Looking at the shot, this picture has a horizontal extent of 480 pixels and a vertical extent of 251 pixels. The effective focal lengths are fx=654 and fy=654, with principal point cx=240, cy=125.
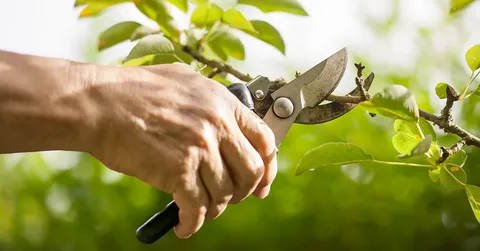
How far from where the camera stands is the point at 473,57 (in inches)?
27.3

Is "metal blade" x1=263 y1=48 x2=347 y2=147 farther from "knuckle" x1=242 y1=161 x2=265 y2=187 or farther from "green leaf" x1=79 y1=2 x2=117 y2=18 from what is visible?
"green leaf" x1=79 y1=2 x2=117 y2=18

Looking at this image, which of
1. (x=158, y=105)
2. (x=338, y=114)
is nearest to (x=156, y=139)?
(x=158, y=105)

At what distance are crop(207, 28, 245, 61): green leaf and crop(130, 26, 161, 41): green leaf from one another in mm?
75

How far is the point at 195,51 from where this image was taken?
854mm

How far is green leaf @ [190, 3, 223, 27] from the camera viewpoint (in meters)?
0.84

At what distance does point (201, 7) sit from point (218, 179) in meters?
0.30

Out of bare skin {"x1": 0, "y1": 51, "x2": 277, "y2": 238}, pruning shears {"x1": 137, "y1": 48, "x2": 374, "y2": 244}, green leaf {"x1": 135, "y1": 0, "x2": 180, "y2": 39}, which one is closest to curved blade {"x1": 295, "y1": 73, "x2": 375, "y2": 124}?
pruning shears {"x1": 137, "y1": 48, "x2": 374, "y2": 244}

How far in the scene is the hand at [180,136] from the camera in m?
0.59

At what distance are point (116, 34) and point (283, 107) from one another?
279mm

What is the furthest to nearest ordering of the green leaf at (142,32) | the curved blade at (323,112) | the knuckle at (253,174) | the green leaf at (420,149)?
1. the green leaf at (142,32)
2. the curved blade at (323,112)
3. the knuckle at (253,174)
4. the green leaf at (420,149)

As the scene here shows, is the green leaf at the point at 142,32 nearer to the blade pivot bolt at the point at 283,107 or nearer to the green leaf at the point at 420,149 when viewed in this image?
the blade pivot bolt at the point at 283,107

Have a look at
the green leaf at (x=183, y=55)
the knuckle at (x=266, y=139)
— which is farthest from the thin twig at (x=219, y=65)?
the knuckle at (x=266, y=139)

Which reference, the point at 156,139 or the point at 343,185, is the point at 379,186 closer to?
the point at 343,185

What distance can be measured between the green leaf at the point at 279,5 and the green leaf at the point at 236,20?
0.10 feet
